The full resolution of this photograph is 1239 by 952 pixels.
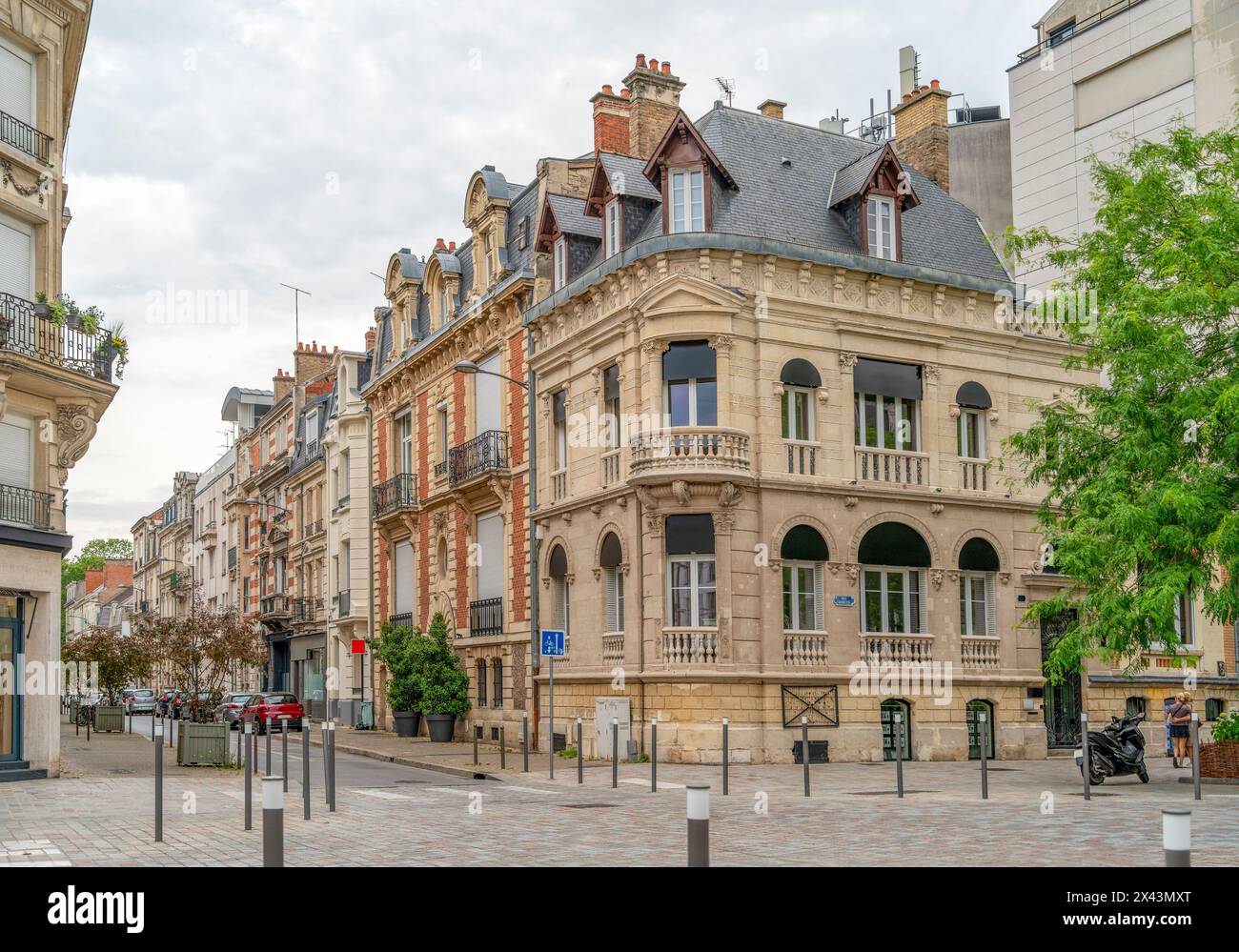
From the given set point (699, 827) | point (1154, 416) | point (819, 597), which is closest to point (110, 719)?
point (819, 597)

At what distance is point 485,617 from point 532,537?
12.0 feet

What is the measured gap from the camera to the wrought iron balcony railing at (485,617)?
3322 centimetres

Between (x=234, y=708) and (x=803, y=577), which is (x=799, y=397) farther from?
(x=234, y=708)

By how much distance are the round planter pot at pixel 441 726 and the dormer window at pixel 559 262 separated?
11.2m

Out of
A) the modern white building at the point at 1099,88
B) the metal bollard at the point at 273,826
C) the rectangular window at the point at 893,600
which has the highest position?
the modern white building at the point at 1099,88

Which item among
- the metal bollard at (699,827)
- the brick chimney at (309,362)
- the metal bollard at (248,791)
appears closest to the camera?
the metal bollard at (699,827)

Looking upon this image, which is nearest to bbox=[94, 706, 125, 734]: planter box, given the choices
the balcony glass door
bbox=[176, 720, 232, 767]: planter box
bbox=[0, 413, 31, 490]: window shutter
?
bbox=[176, 720, 232, 767]: planter box

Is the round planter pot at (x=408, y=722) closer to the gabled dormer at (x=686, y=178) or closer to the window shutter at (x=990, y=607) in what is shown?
the window shutter at (x=990, y=607)

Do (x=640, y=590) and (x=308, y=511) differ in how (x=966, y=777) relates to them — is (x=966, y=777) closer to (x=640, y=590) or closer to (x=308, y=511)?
(x=640, y=590)

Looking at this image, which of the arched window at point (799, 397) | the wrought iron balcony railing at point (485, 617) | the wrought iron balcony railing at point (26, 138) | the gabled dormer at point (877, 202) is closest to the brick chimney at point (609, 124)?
the gabled dormer at point (877, 202)

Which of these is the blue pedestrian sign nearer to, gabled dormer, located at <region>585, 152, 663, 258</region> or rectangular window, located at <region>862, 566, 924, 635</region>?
rectangular window, located at <region>862, 566, 924, 635</region>

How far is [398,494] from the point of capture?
129ft
